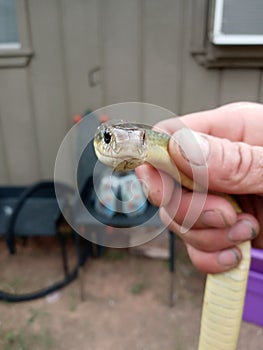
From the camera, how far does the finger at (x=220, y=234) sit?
112 centimetres

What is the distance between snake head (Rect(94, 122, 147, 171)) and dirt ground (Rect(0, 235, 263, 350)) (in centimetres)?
172

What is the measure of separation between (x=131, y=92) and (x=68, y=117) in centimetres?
50

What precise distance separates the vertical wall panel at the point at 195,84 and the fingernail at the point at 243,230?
1664mm

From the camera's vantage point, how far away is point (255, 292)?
2.06m

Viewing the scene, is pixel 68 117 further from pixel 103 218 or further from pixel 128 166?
pixel 128 166

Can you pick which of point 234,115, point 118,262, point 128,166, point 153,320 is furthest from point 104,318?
point 128,166

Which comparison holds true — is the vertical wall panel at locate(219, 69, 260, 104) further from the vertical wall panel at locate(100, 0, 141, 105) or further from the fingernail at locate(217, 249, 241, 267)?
the fingernail at locate(217, 249, 241, 267)

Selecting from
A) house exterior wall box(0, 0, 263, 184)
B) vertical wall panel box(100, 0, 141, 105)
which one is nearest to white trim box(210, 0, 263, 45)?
house exterior wall box(0, 0, 263, 184)

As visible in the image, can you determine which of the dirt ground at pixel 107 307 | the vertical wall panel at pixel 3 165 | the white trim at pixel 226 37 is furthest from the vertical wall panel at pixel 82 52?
the dirt ground at pixel 107 307

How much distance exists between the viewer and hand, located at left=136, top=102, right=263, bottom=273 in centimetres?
95

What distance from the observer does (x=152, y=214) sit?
2.31 m

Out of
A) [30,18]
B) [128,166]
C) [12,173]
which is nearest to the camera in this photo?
[128,166]

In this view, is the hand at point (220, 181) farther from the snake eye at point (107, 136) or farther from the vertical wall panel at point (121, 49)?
the vertical wall panel at point (121, 49)

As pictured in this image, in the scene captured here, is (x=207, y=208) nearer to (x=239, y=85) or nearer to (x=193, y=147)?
(x=193, y=147)
